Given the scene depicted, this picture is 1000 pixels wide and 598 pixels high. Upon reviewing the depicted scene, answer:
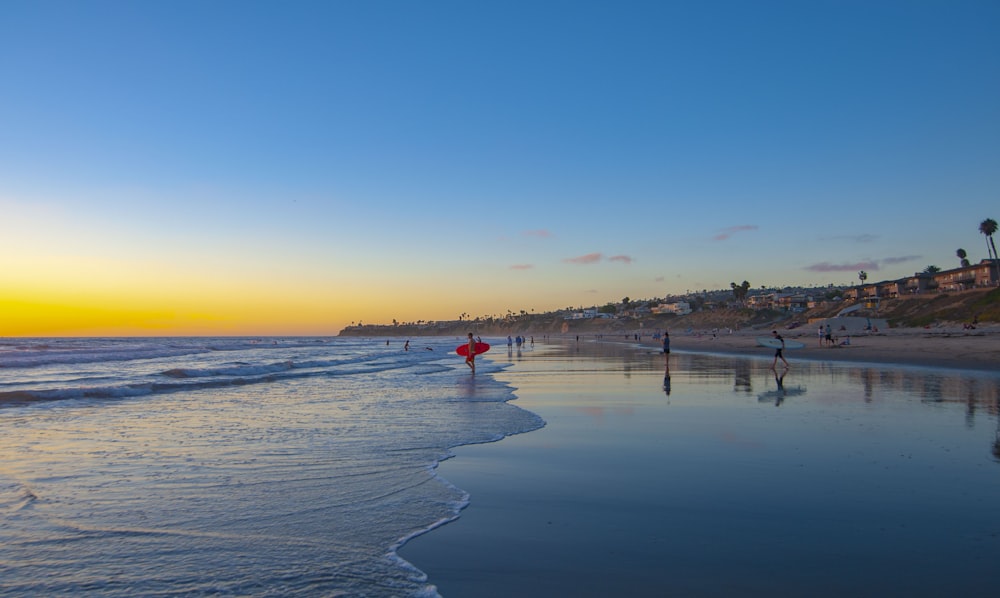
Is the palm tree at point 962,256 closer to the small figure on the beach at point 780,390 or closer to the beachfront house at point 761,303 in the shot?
the beachfront house at point 761,303

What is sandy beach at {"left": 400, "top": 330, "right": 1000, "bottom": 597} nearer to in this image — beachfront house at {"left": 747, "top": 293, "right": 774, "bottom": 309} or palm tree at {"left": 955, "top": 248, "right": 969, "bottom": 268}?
palm tree at {"left": 955, "top": 248, "right": 969, "bottom": 268}

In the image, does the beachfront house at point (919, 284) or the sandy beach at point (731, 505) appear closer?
the sandy beach at point (731, 505)

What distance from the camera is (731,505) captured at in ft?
20.7

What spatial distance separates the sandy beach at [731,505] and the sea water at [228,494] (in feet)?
1.84

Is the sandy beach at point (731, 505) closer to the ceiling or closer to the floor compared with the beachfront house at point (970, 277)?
closer to the floor

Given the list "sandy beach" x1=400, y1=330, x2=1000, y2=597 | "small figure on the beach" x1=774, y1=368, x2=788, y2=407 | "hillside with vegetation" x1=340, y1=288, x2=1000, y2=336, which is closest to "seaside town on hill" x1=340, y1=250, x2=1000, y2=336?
"hillside with vegetation" x1=340, y1=288, x2=1000, y2=336

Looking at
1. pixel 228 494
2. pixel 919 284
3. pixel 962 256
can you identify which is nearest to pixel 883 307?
pixel 919 284

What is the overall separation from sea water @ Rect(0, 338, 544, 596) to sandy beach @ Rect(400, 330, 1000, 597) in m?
0.56

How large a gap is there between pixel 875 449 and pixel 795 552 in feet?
16.2

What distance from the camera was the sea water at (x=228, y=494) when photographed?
4746 mm

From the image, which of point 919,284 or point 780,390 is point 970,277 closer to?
point 919,284

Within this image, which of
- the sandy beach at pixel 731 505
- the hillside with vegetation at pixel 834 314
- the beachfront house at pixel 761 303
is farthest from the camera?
the beachfront house at pixel 761 303

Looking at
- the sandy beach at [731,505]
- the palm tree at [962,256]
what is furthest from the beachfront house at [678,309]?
the sandy beach at [731,505]

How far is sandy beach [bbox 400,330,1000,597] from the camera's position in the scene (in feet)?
14.8
